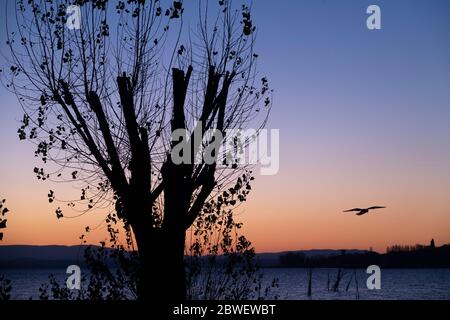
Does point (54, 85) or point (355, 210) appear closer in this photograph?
point (54, 85)

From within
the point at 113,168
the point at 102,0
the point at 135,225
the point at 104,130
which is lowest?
the point at 135,225

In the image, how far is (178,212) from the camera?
9398mm

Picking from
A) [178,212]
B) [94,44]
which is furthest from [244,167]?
[94,44]

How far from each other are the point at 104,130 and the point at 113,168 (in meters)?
0.76

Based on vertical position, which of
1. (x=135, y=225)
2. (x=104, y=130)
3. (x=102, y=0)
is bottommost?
(x=135, y=225)

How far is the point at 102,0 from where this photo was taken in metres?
10.2
